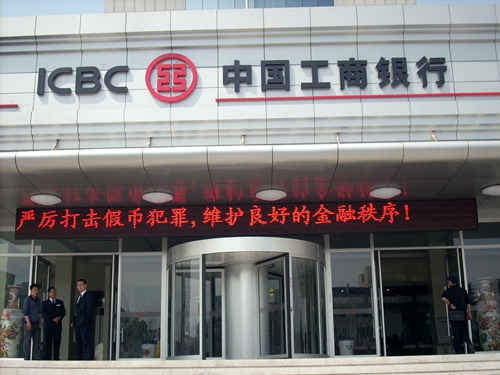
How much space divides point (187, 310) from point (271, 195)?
274 cm

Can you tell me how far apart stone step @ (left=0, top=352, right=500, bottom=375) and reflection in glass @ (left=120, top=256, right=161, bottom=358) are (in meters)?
3.80

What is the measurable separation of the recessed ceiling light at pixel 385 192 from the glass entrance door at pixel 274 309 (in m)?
2.19

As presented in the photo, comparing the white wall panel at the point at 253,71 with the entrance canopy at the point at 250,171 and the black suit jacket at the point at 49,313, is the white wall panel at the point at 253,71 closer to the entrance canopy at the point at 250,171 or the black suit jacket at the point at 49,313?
the entrance canopy at the point at 250,171

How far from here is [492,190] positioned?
1214 centimetres

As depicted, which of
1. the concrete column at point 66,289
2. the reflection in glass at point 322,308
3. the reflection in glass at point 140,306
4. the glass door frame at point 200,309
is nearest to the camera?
the glass door frame at point 200,309

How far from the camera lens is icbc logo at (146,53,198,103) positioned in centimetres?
1120

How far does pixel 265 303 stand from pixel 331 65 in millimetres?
4657

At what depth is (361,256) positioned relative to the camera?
13.5 metres

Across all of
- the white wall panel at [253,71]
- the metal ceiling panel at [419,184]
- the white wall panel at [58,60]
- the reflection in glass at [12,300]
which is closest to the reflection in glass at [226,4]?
the white wall panel at [253,71]

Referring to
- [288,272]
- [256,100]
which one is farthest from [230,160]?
[288,272]

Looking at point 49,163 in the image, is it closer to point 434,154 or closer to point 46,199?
point 46,199

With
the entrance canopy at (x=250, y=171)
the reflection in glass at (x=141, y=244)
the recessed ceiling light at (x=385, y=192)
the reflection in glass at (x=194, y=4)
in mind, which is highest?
the reflection in glass at (x=194, y=4)

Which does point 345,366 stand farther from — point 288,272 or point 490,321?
point 490,321

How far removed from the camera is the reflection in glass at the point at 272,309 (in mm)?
11594
